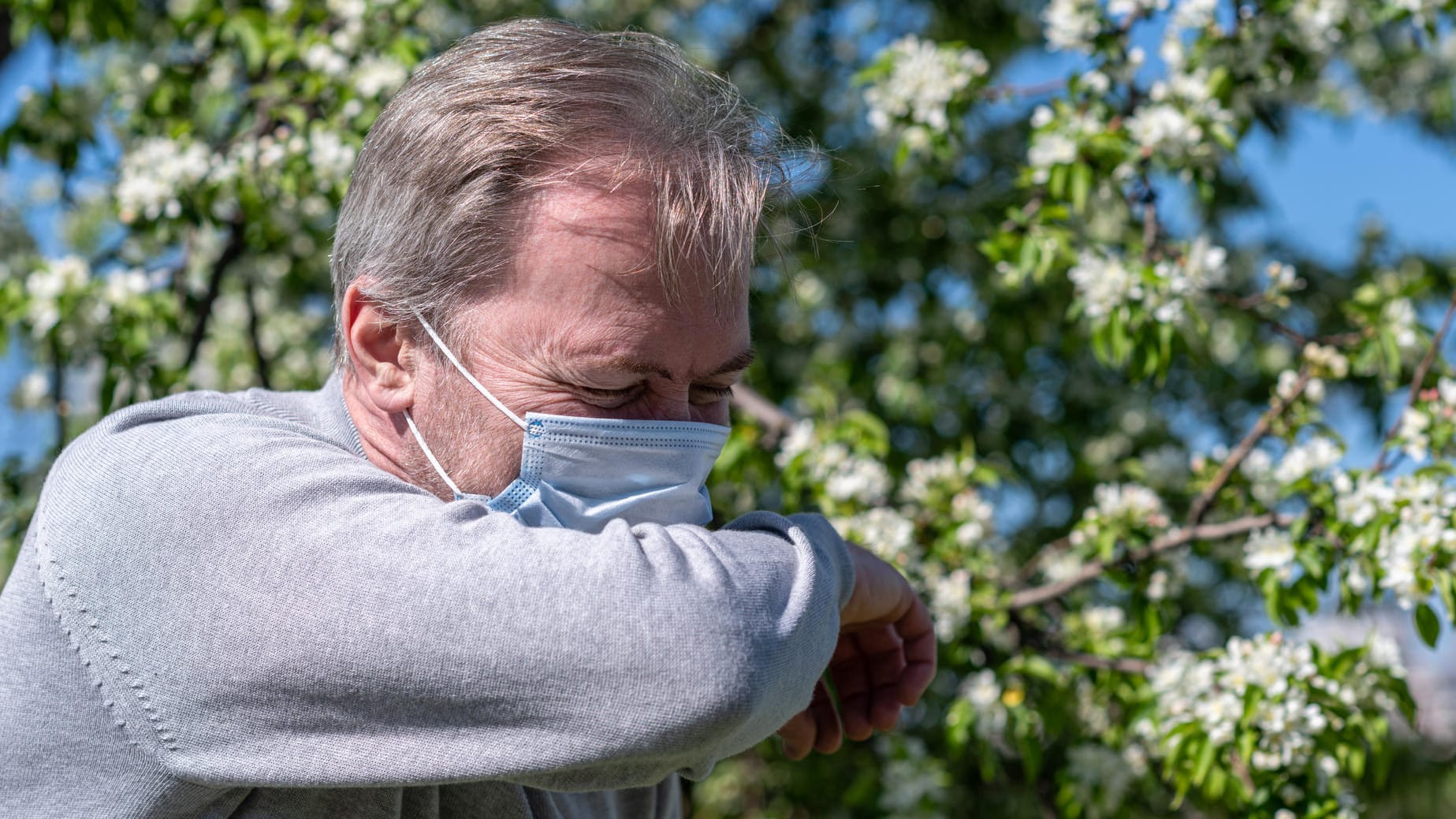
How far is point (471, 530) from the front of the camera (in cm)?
114

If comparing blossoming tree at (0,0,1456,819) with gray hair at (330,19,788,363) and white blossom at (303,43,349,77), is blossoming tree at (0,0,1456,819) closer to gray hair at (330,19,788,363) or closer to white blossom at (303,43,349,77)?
white blossom at (303,43,349,77)

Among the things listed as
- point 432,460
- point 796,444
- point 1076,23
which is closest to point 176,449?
point 432,460

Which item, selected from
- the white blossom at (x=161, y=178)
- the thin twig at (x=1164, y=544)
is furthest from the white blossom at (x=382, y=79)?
the thin twig at (x=1164, y=544)

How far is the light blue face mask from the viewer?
1.42 m

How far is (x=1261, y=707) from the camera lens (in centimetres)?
244

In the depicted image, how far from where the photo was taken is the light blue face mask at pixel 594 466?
55.9 inches

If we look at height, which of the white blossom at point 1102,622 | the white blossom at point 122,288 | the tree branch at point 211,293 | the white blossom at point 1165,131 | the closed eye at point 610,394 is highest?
the closed eye at point 610,394

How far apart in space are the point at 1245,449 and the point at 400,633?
7.50ft

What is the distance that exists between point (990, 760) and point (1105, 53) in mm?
1705

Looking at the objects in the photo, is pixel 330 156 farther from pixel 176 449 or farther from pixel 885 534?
pixel 176 449

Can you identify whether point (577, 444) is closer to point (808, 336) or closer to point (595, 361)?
point (595, 361)

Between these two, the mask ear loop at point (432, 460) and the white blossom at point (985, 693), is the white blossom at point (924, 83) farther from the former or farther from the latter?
the mask ear loop at point (432, 460)

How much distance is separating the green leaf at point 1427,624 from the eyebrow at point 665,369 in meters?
1.57

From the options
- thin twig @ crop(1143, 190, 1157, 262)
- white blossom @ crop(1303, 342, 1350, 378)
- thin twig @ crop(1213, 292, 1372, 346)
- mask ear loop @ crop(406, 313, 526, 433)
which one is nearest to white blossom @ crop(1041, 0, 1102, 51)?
thin twig @ crop(1143, 190, 1157, 262)
